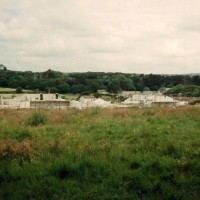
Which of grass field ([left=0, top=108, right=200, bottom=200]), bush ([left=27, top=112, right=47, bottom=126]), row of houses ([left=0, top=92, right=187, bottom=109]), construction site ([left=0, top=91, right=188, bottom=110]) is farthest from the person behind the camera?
row of houses ([left=0, top=92, right=187, bottom=109])

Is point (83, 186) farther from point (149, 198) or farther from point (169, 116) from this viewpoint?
point (169, 116)

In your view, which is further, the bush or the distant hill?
the distant hill

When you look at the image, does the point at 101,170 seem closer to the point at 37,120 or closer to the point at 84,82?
the point at 37,120

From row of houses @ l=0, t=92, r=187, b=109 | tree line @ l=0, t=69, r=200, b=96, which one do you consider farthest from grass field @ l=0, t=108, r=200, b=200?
tree line @ l=0, t=69, r=200, b=96

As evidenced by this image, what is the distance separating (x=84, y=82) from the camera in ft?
439

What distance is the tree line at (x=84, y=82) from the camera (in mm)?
122562

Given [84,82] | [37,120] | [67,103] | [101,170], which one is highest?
[101,170]

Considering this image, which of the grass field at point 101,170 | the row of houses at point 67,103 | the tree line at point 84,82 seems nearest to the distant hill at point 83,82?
the tree line at point 84,82

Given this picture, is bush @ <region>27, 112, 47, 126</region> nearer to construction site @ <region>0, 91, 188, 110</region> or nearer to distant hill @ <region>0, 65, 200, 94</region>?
construction site @ <region>0, 91, 188, 110</region>

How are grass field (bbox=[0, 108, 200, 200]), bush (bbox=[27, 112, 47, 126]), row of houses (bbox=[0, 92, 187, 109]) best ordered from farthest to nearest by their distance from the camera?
row of houses (bbox=[0, 92, 187, 109]), bush (bbox=[27, 112, 47, 126]), grass field (bbox=[0, 108, 200, 200])

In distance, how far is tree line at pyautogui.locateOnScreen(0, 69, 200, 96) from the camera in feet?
402

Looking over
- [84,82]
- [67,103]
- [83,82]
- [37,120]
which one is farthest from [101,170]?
[84,82]

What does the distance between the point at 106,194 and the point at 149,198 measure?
736 millimetres

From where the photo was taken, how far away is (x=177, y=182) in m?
6.70
